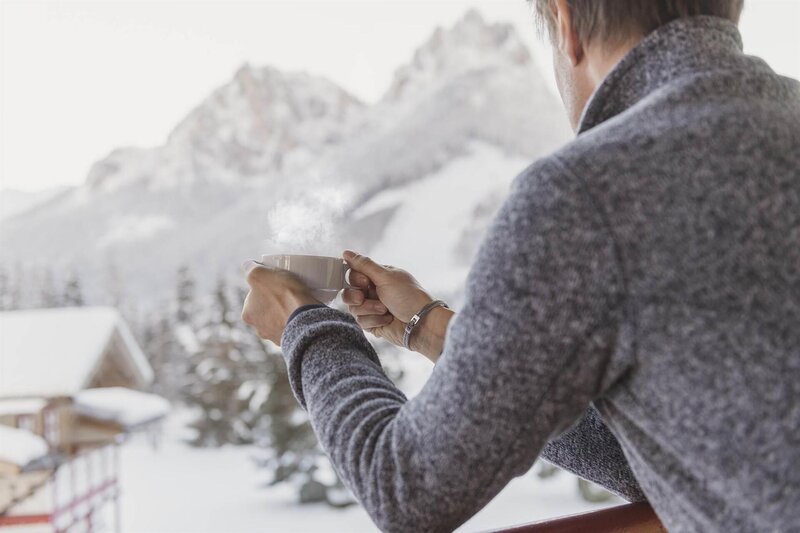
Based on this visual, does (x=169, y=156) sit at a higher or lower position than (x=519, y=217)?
lower

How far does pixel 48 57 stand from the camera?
200 cm

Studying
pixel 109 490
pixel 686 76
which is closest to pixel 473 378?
pixel 686 76

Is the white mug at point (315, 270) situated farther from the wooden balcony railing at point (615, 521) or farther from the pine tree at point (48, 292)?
the pine tree at point (48, 292)

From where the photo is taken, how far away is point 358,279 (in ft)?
2.94

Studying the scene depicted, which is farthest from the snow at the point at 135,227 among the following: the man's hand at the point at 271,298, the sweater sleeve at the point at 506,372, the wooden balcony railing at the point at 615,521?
the sweater sleeve at the point at 506,372

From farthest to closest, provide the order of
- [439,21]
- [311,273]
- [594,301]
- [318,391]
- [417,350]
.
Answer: [439,21] → [417,350] → [311,273] → [318,391] → [594,301]

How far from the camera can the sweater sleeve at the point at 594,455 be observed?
2.55 ft

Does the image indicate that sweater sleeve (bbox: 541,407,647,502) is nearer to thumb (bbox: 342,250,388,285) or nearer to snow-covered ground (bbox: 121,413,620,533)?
thumb (bbox: 342,250,388,285)

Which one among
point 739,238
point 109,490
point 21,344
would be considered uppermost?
point 739,238

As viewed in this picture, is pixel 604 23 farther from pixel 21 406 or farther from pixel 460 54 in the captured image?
pixel 460 54

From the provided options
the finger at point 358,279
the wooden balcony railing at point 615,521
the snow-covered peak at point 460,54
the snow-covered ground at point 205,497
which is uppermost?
the snow-covered peak at point 460,54

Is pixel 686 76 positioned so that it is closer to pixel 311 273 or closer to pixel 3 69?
pixel 311 273

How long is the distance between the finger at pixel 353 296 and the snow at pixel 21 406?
1227mm

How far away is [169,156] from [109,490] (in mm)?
976
